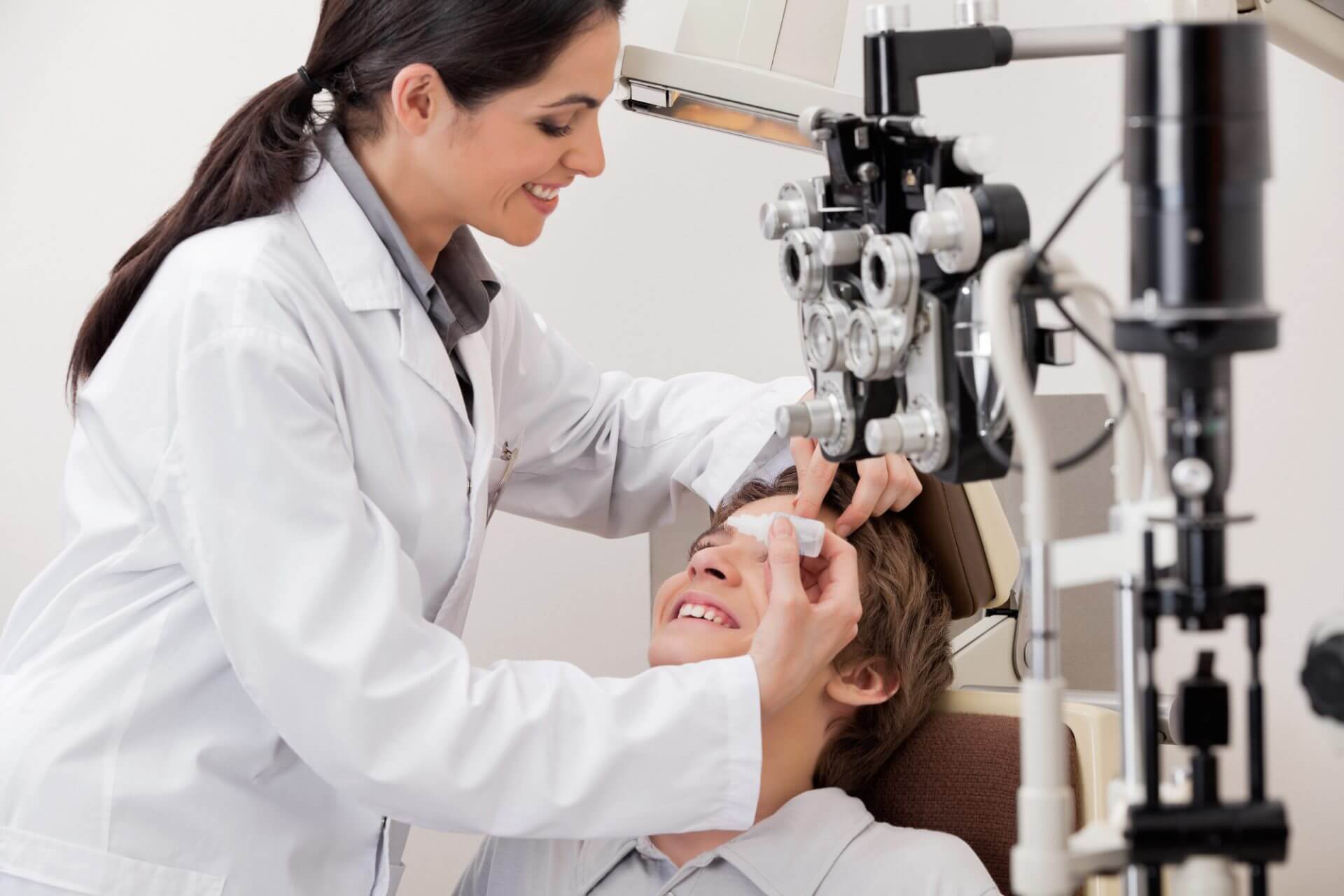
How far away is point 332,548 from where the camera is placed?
1086 millimetres

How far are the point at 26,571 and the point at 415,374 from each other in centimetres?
168

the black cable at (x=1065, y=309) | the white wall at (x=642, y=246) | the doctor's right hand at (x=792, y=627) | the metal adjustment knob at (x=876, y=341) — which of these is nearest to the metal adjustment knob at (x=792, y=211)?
the metal adjustment knob at (x=876, y=341)

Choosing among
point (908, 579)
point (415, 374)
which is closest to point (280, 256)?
point (415, 374)

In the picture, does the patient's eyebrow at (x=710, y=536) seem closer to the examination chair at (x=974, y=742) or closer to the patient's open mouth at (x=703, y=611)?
the patient's open mouth at (x=703, y=611)

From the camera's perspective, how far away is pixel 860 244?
0.86m

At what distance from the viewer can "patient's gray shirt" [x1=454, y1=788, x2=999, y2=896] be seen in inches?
49.0

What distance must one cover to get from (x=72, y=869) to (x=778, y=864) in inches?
25.6

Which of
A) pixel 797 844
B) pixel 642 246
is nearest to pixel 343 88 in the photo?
pixel 797 844

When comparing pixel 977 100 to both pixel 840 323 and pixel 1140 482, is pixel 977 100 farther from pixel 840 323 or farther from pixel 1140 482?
pixel 1140 482

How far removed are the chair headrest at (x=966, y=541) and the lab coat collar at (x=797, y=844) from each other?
10.3 inches

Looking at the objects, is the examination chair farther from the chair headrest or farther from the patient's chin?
the patient's chin

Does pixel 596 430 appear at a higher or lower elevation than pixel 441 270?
lower

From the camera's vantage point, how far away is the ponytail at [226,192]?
1308 mm

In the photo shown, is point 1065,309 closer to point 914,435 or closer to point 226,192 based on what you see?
point 914,435
